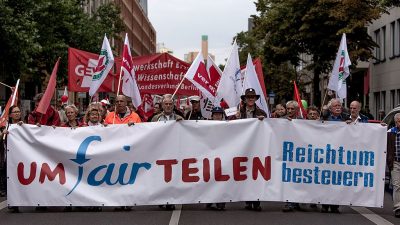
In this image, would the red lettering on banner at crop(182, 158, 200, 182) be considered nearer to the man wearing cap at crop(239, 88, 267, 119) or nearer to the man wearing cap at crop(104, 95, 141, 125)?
the man wearing cap at crop(239, 88, 267, 119)

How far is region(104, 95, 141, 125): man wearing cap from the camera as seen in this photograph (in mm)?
11730

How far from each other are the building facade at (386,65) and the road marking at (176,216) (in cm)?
2767

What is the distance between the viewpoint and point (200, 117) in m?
14.2

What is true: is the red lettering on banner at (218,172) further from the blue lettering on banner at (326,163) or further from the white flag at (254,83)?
the white flag at (254,83)

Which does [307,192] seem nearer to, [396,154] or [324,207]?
[324,207]

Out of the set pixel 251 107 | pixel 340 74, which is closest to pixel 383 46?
pixel 340 74

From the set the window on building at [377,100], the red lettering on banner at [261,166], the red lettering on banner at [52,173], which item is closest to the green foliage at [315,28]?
the window on building at [377,100]

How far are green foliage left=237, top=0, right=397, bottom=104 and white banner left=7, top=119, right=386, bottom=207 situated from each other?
21.7 metres

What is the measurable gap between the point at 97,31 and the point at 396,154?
31387 millimetres

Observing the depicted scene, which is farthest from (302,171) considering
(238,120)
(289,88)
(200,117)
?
(289,88)

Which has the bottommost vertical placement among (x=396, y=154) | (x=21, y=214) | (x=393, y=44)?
(x=21, y=214)

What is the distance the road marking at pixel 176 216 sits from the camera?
9656mm

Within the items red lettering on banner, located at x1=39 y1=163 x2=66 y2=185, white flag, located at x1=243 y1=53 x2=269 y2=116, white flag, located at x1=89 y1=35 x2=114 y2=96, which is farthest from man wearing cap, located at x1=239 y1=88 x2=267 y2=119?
white flag, located at x1=89 y1=35 x2=114 y2=96

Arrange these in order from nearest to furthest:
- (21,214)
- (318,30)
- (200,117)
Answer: (21,214) → (200,117) → (318,30)
